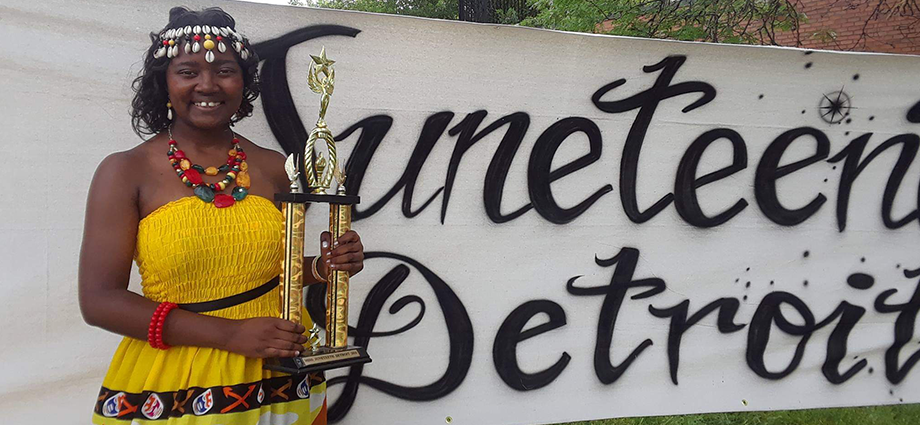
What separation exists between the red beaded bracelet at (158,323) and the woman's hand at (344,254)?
1.12 feet

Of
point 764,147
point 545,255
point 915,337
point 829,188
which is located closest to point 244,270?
point 545,255

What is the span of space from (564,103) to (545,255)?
0.56 m

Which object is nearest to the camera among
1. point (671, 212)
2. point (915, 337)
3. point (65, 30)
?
point (65, 30)

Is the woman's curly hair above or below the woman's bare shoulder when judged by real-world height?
above

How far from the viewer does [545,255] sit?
8.05 ft

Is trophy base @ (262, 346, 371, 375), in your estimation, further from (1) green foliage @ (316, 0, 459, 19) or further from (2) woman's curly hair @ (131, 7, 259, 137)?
(1) green foliage @ (316, 0, 459, 19)

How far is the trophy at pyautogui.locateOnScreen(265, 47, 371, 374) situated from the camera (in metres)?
1.44

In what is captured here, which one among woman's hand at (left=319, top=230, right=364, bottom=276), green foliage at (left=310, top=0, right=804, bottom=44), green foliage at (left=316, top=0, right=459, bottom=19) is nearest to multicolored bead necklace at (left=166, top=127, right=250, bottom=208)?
woman's hand at (left=319, top=230, right=364, bottom=276)

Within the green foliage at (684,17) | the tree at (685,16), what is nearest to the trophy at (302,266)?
the tree at (685,16)

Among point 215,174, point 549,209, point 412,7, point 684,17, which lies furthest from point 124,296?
point 412,7

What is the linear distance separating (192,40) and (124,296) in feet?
1.79

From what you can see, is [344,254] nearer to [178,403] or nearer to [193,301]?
[193,301]

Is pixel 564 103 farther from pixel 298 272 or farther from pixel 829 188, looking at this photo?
pixel 298 272

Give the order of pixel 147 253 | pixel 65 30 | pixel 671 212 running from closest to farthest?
pixel 147 253
pixel 65 30
pixel 671 212
